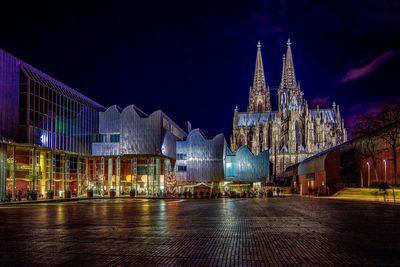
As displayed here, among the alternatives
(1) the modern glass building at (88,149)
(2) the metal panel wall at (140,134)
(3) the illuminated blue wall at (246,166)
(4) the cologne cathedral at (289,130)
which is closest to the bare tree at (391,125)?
(3) the illuminated blue wall at (246,166)

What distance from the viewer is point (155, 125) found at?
219ft

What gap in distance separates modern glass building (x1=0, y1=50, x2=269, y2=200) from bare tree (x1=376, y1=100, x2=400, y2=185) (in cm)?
2693

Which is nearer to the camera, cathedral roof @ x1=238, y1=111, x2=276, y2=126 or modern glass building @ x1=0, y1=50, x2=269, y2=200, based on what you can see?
modern glass building @ x1=0, y1=50, x2=269, y2=200

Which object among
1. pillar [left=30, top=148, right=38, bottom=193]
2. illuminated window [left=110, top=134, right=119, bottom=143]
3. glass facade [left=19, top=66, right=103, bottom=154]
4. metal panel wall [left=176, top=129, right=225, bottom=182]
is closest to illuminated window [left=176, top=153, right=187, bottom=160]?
metal panel wall [left=176, top=129, right=225, bottom=182]

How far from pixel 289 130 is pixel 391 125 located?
7636 cm

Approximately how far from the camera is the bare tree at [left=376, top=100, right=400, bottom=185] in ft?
177

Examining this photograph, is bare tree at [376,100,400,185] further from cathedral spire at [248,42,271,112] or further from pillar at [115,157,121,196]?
cathedral spire at [248,42,271,112]

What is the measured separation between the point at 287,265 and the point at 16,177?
4878 centimetres

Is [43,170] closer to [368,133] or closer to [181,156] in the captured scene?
[181,156]

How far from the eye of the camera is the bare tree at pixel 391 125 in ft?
177

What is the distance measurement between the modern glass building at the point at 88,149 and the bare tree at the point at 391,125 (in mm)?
26928

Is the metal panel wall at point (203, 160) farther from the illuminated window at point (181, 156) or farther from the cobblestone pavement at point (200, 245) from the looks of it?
the cobblestone pavement at point (200, 245)

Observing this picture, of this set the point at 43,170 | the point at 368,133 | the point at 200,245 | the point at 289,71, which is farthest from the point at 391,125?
the point at 289,71

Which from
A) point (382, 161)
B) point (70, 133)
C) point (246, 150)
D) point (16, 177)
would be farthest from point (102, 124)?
point (382, 161)
